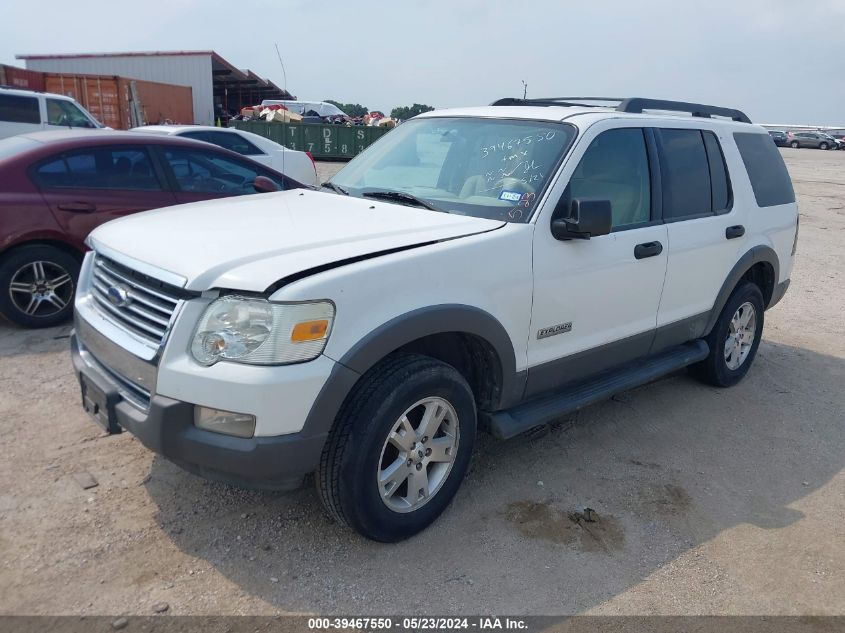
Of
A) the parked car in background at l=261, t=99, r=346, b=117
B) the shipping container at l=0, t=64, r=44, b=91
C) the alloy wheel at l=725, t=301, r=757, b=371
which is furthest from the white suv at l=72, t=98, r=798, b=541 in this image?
the parked car in background at l=261, t=99, r=346, b=117

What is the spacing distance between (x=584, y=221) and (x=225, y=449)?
194cm

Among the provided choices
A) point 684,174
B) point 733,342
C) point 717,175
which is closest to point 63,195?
point 684,174

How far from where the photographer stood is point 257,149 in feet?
37.3

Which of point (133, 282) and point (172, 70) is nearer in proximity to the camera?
point (133, 282)

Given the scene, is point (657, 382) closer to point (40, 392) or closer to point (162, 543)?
point (162, 543)

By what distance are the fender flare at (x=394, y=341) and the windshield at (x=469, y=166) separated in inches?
24.1

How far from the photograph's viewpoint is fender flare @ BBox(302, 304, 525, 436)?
2.66 m

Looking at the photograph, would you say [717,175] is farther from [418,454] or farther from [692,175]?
[418,454]

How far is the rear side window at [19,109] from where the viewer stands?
13883 mm

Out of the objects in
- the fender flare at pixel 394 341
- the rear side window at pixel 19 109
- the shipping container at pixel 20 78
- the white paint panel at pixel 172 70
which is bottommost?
the fender flare at pixel 394 341

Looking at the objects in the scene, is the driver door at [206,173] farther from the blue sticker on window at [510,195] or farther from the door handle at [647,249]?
the door handle at [647,249]

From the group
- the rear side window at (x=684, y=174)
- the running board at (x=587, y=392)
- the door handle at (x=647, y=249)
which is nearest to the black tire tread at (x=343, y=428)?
the running board at (x=587, y=392)

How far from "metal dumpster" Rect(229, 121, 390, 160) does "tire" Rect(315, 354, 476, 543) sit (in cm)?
2329

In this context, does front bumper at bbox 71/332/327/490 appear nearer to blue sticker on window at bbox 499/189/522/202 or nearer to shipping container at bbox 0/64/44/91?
blue sticker on window at bbox 499/189/522/202
